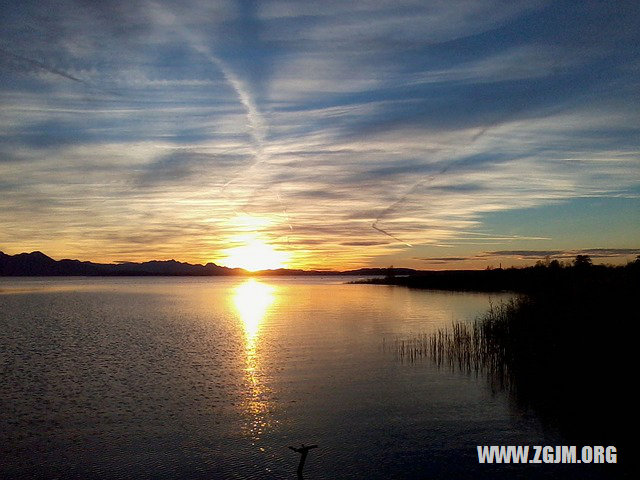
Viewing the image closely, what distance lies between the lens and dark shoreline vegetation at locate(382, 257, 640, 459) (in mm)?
15828

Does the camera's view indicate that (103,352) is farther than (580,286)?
Yes

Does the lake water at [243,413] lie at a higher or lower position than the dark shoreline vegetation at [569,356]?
lower

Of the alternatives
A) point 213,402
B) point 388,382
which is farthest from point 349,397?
point 213,402

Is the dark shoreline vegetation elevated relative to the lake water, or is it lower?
elevated

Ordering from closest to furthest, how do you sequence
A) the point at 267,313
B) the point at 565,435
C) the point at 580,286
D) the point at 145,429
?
1. the point at 565,435
2. the point at 145,429
3. the point at 580,286
4. the point at 267,313

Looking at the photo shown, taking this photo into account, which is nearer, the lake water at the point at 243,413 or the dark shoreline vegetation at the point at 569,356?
the lake water at the point at 243,413

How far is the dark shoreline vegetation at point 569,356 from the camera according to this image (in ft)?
51.9

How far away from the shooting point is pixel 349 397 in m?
19.1

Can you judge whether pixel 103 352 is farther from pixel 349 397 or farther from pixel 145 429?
pixel 349 397

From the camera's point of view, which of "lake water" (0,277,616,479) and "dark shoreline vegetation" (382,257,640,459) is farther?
"dark shoreline vegetation" (382,257,640,459)

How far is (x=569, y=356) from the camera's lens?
19.4 meters

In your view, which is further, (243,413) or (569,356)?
(569,356)

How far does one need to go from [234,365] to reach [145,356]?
6101mm

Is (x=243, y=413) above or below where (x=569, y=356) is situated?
below
